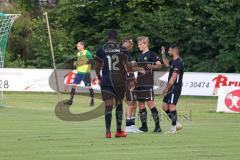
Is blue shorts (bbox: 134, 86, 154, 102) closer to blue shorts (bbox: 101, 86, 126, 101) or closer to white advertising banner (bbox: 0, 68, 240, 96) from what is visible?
blue shorts (bbox: 101, 86, 126, 101)

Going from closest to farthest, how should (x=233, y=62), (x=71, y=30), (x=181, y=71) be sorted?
(x=181, y=71) < (x=233, y=62) < (x=71, y=30)

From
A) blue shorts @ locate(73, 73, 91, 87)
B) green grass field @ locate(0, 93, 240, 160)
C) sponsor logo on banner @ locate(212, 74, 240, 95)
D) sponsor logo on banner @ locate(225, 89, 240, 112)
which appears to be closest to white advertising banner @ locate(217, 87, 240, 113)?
sponsor logo on banner @ locate(225, 89, 240, 112)

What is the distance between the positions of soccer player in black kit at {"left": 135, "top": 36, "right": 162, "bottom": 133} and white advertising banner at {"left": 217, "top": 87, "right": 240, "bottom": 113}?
27.0ft

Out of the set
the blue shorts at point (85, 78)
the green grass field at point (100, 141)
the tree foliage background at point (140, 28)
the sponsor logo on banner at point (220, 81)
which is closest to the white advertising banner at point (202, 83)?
the sponsor logo on banner at point (220, 81)

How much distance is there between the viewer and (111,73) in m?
15.5

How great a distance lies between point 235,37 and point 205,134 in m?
24.3

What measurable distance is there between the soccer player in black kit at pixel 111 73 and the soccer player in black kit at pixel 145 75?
1.25 meters

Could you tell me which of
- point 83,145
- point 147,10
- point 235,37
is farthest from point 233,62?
point 83,145

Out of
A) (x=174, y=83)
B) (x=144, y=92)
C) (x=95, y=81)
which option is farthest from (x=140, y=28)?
(x=174, y=83)

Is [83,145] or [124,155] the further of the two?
[83,145]

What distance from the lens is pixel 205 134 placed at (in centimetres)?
1686

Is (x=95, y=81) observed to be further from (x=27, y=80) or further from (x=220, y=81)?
(x=220, y=81)

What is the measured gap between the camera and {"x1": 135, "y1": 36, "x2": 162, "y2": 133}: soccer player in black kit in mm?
16828

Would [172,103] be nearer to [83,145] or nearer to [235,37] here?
[83,145]
